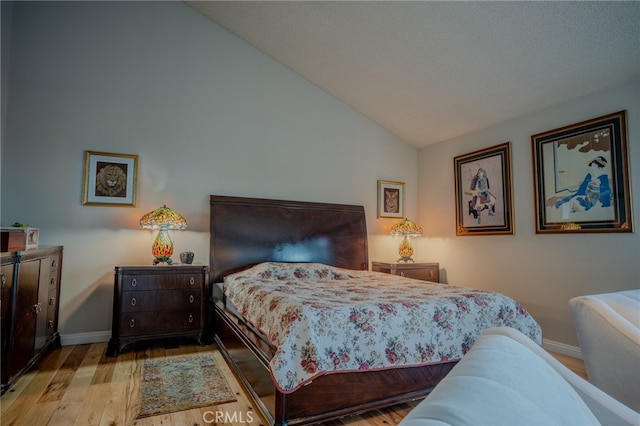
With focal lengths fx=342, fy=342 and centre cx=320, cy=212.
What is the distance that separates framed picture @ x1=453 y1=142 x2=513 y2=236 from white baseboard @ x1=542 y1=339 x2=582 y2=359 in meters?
1.14

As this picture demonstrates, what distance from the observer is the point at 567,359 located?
3.03m

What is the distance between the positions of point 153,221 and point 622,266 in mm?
4104

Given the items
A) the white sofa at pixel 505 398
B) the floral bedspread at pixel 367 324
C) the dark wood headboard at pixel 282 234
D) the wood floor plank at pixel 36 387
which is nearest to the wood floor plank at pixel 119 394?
the wood floor plank at pixel 36 387

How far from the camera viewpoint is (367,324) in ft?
6.40

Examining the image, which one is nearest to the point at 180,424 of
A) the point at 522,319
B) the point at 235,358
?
the point at 235,358

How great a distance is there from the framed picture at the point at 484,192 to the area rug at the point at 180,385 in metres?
3.22

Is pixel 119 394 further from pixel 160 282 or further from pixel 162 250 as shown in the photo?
pixel 162 250

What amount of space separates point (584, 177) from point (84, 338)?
16.1ft

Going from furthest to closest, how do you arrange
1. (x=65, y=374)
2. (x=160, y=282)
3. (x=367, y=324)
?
1. (x=160, y=282)
2. (x=65, y=374)
3. (x=367, y=324)

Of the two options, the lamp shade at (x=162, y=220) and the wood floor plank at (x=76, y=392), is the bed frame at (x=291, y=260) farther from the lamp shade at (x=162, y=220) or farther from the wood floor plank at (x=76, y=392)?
the wood floor plank at (x=76, y=392)

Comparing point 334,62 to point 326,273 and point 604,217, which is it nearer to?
point 326,273

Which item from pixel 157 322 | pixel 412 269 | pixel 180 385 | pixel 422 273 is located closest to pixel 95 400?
pixel 180 385

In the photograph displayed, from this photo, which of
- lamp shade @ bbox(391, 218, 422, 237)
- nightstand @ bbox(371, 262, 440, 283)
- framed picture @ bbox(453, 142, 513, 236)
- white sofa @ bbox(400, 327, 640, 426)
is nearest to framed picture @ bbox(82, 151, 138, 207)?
nightstand @ bbox(371, 262, 440, 283)

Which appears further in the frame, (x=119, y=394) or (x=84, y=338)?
(x=84, y=338)
